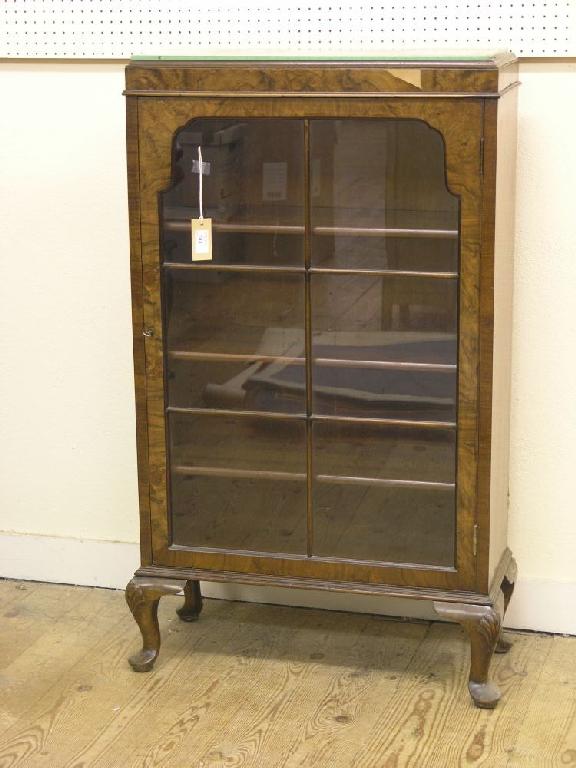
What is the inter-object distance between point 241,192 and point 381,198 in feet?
1.07

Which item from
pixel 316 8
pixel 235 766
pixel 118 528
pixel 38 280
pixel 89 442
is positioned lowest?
pixel 235 766

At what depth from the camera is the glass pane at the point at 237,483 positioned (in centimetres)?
295

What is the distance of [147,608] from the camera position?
3066mm

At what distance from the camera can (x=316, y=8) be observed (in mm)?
3133

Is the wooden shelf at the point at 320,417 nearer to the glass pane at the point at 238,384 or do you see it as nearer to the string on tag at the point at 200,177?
the glass pane at the point at 238,384

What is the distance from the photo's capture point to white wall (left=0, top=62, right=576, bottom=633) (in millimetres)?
3104

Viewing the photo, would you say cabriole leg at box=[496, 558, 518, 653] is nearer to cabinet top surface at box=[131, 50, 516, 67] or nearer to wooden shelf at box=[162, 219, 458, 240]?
wooden shelf at box=[162, 219, 458, 240]

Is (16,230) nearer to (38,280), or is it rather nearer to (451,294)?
(38,280)

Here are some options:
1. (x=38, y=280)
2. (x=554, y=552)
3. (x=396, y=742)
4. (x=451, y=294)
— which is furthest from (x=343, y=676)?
(x=38, y=280)

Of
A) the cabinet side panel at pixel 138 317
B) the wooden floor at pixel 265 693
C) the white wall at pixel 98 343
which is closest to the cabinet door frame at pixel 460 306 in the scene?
the cabinet side panel at pixel 138 317

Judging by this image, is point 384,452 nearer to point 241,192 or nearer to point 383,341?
point 383,341

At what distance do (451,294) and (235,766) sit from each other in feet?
3.77

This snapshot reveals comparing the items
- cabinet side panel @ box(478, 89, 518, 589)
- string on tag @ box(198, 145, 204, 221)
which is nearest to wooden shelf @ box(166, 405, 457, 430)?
cabinet side panel @ box(478, 89, 518, 589)

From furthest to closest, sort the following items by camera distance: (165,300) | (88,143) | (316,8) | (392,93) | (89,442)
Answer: (89,442), (88,143), (316,8), (165,300), (392,93)
